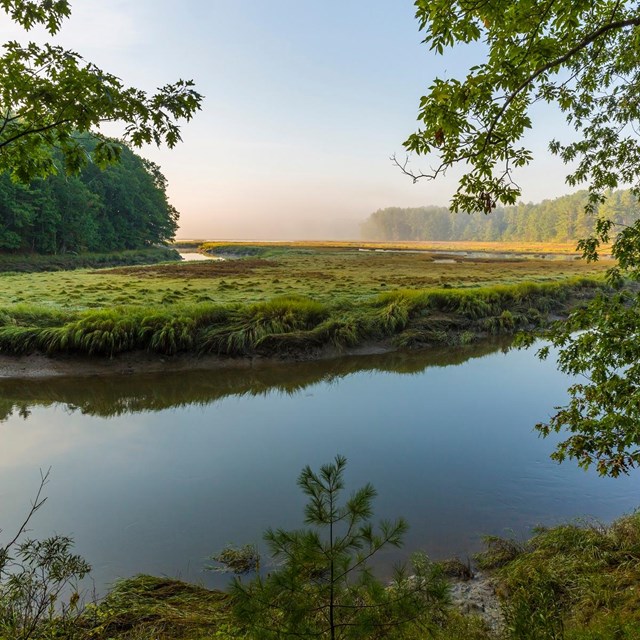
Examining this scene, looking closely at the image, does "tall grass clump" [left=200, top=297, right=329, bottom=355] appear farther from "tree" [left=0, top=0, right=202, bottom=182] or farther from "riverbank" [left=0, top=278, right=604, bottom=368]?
"tree" [left=0, top=0, right=202, bottom=182]

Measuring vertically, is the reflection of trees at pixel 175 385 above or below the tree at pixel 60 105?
below

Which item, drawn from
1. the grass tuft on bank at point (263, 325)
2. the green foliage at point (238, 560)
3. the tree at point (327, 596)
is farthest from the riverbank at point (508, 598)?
the grass tuft on bank at point (263, 325)

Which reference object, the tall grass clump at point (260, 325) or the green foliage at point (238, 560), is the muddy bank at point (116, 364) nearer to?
the tall grass clump at point (260, 325)

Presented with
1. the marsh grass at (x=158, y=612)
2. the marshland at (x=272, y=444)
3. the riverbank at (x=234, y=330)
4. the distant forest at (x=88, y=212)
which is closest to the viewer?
the marsh grass at (x=158, y=612)

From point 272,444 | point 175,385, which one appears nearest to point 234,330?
point 175,385

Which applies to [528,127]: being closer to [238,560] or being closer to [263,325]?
[238,560]

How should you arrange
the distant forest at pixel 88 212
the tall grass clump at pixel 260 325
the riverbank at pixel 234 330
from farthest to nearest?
the distant forest at pixel 88 212
the tall grass clump at pixel 260 325
the riverbank at pixel 234 330

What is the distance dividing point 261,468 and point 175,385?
19.3 ft

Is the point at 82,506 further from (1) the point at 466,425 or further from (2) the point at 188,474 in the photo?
(1) the point at 466,425

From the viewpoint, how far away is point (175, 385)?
11844mm

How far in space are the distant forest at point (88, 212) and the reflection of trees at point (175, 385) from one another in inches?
1338

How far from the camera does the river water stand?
526 cm

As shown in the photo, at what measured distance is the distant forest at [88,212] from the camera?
1634 inches

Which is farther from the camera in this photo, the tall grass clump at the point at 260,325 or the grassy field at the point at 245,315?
the tall grass clump at the point at 260,325
